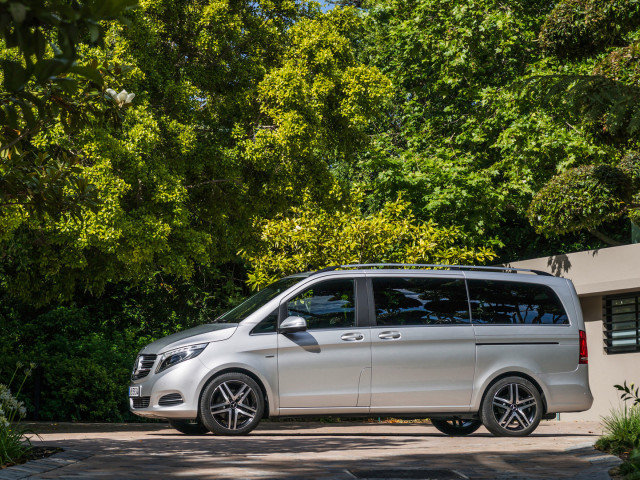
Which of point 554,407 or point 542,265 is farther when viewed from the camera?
point 542,265

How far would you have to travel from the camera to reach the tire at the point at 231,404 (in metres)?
9.90

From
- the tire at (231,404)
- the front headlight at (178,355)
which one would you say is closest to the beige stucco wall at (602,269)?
the tire at (231,404)

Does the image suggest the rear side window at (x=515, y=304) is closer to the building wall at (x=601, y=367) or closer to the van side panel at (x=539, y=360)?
the van side panel at (x=539, y=360)

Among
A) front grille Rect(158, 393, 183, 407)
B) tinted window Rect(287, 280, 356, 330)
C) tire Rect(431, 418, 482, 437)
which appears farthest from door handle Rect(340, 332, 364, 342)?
tire Rect(431, 418, 482, 437)

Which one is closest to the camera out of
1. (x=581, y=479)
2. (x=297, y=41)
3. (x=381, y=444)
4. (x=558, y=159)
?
(x=581, y=479)

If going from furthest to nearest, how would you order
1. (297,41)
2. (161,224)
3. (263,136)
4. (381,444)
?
(297,41) → (263,136) → (161,224) → (381,444)

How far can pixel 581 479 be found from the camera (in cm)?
638

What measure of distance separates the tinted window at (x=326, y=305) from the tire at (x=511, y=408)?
1.97 m

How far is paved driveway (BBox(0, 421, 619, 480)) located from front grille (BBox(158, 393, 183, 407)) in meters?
0.41

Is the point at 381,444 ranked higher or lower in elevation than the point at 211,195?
lower

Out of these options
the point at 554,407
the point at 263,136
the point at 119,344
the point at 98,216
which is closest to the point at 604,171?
the point at 554,407

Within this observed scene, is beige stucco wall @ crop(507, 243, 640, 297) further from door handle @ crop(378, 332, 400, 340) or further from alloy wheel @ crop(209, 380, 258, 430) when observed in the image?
alloy wheel @ crop(209, 380, 258, 430)

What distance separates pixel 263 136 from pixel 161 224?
11.6ft

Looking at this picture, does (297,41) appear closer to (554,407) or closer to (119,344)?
(119,344)
